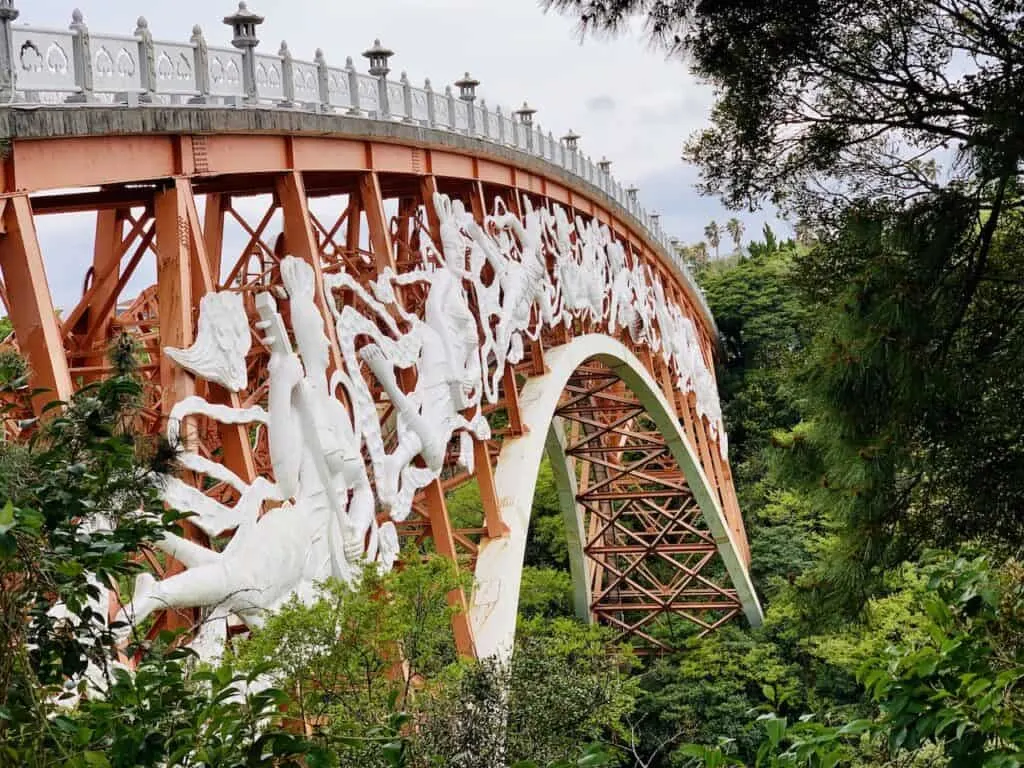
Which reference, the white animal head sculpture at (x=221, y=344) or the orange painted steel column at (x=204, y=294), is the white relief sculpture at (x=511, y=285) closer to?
the orange painted steel column at (x=204, y=294)

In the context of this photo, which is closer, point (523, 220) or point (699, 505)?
point (523, 220)

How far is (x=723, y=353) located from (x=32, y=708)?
3743cm

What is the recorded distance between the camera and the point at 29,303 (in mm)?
7465

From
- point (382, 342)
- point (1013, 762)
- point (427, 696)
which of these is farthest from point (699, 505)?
point (1013, 762)

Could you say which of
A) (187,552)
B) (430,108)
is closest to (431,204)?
(430,108)

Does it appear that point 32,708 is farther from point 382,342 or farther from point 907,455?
point 382,342

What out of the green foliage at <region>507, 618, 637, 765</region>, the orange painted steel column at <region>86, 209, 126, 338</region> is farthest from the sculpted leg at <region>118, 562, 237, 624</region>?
the orange painted steel column at <region>86, 209, 126, 338</region>

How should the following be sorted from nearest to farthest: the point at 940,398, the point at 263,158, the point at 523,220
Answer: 1. the point at 940,398
2. the point at 263,158
3. the point at 523,220

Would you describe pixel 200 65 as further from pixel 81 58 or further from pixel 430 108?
pixel 430 108

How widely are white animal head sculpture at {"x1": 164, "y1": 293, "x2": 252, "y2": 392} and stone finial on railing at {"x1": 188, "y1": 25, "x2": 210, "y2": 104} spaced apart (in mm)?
1452

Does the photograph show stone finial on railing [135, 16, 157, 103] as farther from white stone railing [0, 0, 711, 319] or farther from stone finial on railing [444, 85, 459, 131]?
stone finial on railing [444, 85, 459, 131]

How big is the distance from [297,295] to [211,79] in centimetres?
182

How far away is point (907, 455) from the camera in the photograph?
765cm

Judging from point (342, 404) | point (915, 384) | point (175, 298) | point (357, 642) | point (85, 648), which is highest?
point (175, 298)
